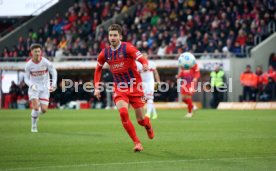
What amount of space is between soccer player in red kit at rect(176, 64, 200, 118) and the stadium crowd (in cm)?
879

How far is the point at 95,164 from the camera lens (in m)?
11.2

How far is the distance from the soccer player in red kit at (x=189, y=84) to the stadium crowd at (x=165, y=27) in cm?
879

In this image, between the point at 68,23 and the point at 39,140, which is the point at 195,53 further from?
the point at 39,140

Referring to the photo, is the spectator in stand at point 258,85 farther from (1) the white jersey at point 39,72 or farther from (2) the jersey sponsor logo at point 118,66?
(2) the jersey sponsor logo at point 118,66

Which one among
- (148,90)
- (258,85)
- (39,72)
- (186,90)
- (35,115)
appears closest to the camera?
(35,115)

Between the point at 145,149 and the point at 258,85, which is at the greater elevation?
the point at 258,85

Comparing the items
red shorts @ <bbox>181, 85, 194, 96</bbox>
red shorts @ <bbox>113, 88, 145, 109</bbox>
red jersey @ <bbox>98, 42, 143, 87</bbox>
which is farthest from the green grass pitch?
red shorts @ <bbox>181, 85, 194, 96</bbox>

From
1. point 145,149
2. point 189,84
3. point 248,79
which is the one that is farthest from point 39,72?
point 248,79

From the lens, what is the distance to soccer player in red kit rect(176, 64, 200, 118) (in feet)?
88.3

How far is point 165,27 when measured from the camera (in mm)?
40500

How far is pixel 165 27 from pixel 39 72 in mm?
20928

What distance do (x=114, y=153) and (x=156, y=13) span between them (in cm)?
2984

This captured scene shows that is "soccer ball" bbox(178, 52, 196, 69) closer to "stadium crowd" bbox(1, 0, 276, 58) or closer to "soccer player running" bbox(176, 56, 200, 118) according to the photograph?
"soccer player running" bbox(176, 56, 200, 118)

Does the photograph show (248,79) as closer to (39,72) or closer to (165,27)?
(165,27)
